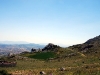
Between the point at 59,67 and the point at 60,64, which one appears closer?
the point at 59,67

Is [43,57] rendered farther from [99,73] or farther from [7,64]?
[99,73]

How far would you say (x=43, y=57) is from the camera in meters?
95.5

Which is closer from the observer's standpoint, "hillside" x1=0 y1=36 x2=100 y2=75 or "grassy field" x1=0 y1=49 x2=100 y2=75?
"grassy field" x1=0 y1=49 x2=100 y2=75

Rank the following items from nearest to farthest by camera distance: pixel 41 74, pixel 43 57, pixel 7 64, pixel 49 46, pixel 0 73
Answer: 1. pixel 0 73
2. pixel 41 74
3. pixel 7 64
4. pixel 43 57
5. pixel 49 46

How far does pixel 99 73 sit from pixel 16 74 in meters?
17.5

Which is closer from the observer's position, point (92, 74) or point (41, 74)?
point (92, 74)

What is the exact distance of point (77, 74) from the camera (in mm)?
41438

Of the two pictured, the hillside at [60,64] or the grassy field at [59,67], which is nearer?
the grassy field at [59,67]

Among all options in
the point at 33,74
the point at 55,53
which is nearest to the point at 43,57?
the point at 55,53

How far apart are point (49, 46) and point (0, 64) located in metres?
70.9

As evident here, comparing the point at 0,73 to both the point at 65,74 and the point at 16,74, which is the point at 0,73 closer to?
the point at 16,74

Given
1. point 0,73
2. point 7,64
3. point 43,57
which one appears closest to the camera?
point 0,73

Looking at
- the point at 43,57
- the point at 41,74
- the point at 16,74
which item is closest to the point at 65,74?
the point at 41,74

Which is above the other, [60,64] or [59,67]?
[60,64]
